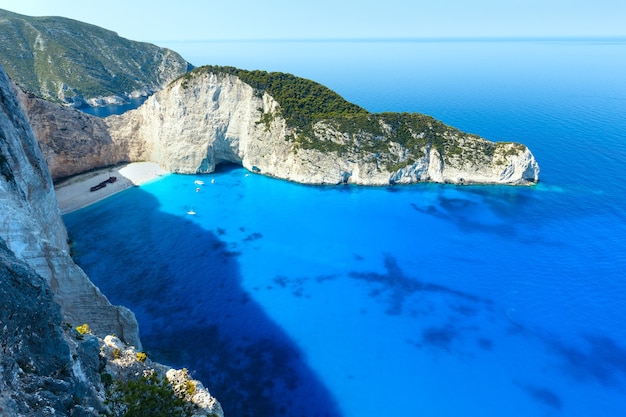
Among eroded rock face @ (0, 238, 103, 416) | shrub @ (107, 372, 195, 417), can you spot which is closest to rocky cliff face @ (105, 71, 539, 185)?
shrub @ (107, 372, 195, 417)

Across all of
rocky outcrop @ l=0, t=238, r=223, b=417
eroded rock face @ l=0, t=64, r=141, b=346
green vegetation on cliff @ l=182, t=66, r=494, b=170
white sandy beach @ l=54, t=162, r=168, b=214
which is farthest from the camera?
green vegetation on cliff @ l=182, t=66, r=494, b=170

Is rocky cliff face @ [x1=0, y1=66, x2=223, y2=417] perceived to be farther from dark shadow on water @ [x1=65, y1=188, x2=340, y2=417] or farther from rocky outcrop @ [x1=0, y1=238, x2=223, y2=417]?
dark shadow on water @ [x1=65, y1=188, x2=340, y2=417]

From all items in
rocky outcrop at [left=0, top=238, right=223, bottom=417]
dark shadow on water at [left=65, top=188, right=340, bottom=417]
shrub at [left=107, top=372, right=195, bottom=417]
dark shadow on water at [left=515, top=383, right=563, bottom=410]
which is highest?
rocky outcrop at [left=0, top=238, right=223, bottom=417]

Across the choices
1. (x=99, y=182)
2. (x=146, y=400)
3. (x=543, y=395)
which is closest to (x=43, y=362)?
(x=146, y=400)

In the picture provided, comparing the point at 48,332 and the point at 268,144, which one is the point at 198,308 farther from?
the point at 268,144

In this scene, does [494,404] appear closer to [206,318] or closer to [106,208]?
[206,318]

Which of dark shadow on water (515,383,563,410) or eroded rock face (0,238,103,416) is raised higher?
eroded rock face (0,238,103,416)
